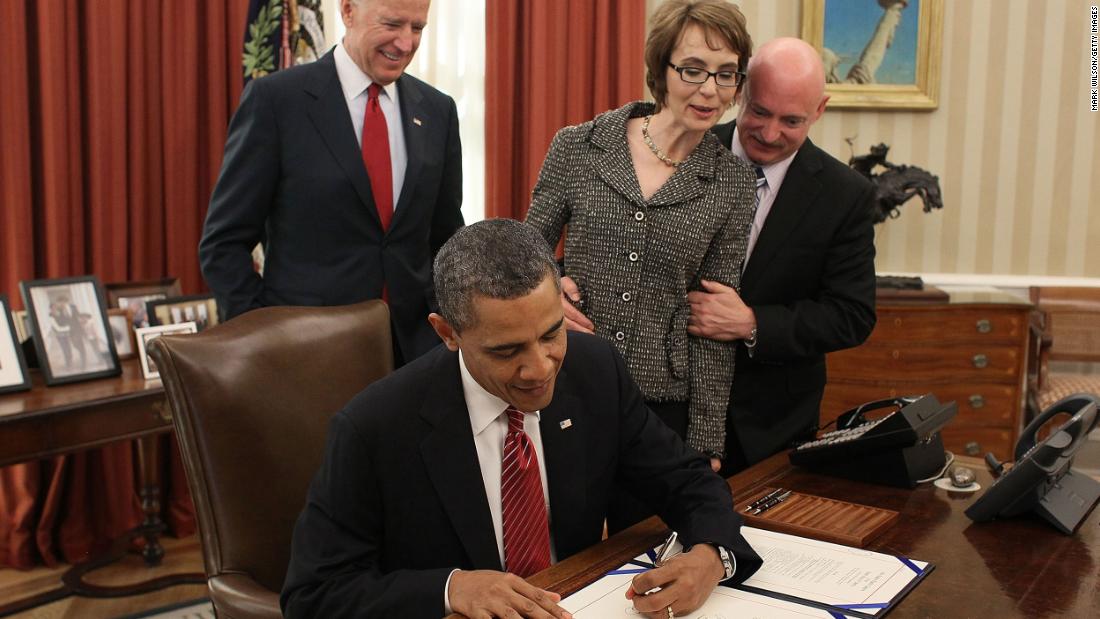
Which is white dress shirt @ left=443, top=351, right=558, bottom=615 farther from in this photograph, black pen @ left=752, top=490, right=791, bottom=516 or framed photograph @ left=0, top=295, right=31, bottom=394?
framed photograph @ left=0, top=295, right=31, bottom=394

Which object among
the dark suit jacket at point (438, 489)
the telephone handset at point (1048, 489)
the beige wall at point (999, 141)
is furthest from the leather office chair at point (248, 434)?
the beige wall at point (999, 141)

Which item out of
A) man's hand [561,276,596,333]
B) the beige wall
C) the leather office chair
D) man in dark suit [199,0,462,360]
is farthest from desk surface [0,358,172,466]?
the beige wall

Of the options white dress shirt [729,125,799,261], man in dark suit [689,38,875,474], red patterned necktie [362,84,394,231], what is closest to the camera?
man in dark suit [689,38,875,474]

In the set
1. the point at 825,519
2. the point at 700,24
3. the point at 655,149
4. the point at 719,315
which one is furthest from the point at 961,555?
the point at 700,24

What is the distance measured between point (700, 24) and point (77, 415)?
7.05 feet

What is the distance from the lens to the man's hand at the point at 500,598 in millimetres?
1305

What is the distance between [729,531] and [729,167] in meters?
0.88

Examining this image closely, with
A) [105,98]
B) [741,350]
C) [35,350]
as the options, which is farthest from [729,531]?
[105,98]

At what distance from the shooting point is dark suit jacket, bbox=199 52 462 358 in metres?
2.53

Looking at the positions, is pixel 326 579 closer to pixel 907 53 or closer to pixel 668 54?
pixel 668 54

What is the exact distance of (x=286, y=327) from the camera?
6.38ft

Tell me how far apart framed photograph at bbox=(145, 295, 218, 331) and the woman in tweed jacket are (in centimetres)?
186

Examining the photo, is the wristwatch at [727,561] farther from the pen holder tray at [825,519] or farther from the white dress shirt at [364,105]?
the white dress shirt at [364,105]

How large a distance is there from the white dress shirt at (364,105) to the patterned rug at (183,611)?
5.71 ft
